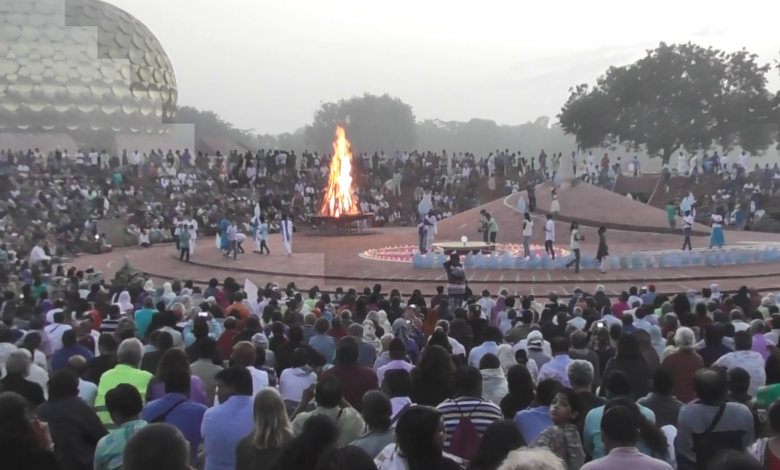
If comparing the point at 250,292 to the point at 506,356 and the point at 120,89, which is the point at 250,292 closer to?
the point at 506,356

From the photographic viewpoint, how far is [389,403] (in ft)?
12.8

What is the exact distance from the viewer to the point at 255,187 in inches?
1259

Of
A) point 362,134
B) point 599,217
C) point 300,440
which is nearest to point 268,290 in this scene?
point 300,440

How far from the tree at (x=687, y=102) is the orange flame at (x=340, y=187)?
1937 centimetres

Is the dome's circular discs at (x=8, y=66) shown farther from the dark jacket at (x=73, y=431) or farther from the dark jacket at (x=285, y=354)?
the dark jacket at (x=73, y=431)

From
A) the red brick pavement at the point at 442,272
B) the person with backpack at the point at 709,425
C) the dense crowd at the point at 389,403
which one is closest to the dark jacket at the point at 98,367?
the dense crowd at the point at 389,403

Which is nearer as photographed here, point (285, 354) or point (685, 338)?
point (685, 338)

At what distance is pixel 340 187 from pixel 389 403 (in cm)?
2550

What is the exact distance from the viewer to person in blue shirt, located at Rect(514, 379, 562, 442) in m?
4.18

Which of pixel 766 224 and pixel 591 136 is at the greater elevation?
pixel 591 136

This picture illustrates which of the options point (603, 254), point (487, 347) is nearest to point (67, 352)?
Result: point (487, 347)

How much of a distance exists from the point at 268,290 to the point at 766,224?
22.6m

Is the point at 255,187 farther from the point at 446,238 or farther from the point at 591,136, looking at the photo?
the point at 591,136

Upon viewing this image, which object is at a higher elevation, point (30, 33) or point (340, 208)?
point (30, 33)
